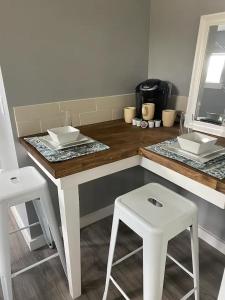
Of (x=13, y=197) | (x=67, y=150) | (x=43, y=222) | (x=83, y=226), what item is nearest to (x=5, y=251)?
(x=13, y=197)

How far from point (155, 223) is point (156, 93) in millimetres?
1004

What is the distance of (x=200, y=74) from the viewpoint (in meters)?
1.43

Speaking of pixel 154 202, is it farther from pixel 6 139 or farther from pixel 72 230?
pixel 6 139

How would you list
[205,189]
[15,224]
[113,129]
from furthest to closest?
[15,224] < [113,129] < [205,189]

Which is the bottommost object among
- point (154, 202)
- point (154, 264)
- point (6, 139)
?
point (154, 264)

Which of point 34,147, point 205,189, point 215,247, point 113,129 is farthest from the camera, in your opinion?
point 215,247

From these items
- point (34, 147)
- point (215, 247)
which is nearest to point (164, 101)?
point (34, 147)

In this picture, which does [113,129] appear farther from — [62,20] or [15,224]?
[15,224]

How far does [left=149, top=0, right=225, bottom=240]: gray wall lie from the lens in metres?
1.43

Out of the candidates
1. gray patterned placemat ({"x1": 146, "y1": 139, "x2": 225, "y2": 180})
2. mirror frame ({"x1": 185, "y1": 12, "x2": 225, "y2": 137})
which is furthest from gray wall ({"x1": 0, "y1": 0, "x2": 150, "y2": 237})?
gray patterned placemat ({"x1": 146, "y1": 139, "x2": 225, "y2": 180})

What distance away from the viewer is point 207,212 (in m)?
1.63

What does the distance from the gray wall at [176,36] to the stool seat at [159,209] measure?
831mm

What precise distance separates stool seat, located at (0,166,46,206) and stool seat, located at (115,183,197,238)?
1.51 ft

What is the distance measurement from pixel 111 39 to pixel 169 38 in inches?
16.0
